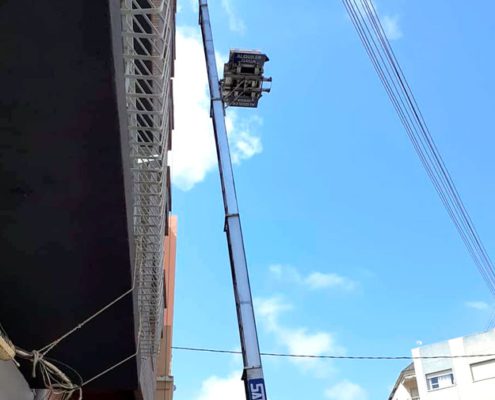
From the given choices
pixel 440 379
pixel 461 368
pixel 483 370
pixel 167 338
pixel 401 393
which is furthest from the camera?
pixel 401 393

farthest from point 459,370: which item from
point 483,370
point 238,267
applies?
point 238,267

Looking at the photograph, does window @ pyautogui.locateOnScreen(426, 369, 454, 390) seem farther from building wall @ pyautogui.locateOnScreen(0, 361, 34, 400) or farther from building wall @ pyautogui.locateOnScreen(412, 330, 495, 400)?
building wall @ pyautogui.locateOnScreen(0, 361, 34, 400)

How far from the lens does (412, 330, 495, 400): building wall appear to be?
2862cm

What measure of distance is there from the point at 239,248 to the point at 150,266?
323 cm

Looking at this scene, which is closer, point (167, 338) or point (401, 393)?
point (167, 338)

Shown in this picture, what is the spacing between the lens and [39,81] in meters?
2.56

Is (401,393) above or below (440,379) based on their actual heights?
above

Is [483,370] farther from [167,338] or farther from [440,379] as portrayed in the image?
[167,338]

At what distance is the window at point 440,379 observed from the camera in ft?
101

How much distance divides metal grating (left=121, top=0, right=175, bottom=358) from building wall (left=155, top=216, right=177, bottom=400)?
898 centimetres

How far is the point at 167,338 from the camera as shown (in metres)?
15.3

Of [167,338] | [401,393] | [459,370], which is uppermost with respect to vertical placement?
[401,393]

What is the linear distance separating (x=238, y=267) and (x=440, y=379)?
26749 mm

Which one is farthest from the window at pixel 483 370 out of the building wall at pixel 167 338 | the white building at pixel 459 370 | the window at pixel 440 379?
the building wall at pixel 167 338
